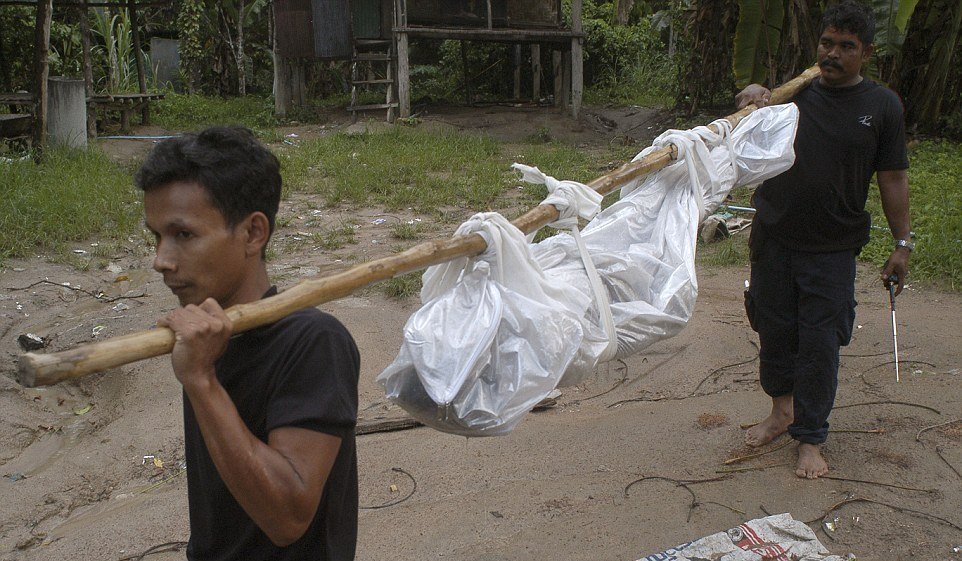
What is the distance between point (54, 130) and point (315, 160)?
112 inches

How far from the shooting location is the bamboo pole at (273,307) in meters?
1.19

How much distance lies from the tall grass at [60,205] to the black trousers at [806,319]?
16.6 ft

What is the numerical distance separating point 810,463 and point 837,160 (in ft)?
4.03

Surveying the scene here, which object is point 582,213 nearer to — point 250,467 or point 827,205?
point 250,467

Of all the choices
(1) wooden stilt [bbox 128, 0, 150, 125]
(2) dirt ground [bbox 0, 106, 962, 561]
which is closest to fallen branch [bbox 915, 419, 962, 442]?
(2) dirt ground [bbox 0, 106, 962, 561]

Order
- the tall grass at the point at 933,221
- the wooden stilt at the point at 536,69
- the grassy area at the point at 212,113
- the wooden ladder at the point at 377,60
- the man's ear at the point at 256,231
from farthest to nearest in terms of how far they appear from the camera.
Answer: the wooden stilt at the point at 536,69 → the wooden ladder at the point at 377,60 → the grassy area at the point at 212,113 → the tall grass at the point at 933,221 → the man's ear at the point at 256,231

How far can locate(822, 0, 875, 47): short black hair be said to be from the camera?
129 inches

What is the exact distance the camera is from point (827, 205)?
337 cm

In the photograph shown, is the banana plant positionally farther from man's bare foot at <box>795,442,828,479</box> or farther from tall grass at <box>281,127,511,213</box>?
man's bare foot at <box>795,442,828,479</box>

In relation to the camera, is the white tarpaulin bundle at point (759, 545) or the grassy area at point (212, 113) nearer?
the white tarpaulin bundle at point (759, 545)

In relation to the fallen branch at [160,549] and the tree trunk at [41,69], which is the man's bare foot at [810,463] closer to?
the fallen branch at [160,549]

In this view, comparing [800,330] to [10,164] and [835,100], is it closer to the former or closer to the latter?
[835,100]

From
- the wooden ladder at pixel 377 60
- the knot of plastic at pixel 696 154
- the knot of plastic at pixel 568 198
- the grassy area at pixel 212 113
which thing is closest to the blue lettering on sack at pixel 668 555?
the knot of plastic at pixel 696 154

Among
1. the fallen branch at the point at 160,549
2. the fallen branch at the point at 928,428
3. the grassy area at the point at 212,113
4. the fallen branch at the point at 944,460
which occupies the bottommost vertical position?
the fallen branch at the point at 160,549
